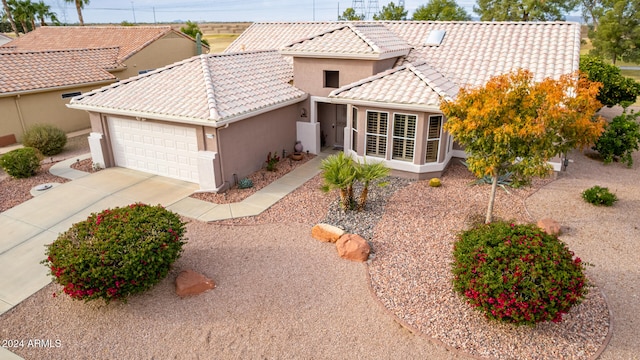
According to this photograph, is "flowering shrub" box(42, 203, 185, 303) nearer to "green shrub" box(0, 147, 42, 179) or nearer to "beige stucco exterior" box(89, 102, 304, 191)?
"beige stucco exterior" box(89, 102, 304, 191)

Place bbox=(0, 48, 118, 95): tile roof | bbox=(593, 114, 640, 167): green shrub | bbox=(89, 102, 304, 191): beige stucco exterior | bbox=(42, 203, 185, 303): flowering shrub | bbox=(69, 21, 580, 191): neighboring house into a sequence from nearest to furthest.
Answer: bbox=(42, 203, 185, 303): flowering shrub → bbox=(89, 102, 304, 191): beige stucco exterior → bbox=(69, 21, 580, 191): neighboring house → bbox=(593, 114, 640, 167): green shrub → bbox=(0, 48, 118, 95): tile roof

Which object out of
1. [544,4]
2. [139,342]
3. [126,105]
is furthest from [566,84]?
[544,4]

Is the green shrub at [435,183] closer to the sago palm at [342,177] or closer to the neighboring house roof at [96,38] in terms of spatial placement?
the sago palm at [342,177]

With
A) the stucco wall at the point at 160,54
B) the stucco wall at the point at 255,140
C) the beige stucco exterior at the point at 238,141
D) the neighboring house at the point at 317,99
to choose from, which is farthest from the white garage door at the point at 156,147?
the stucco wall at the point at 160,54

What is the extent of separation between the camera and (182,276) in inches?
340

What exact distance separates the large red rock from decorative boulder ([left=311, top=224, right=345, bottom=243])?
2.99 metres

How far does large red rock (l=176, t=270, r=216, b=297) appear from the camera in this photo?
27.5ft

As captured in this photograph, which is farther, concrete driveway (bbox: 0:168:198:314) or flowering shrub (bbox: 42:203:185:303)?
concrete driveway (bbox: 0:168:198:314)

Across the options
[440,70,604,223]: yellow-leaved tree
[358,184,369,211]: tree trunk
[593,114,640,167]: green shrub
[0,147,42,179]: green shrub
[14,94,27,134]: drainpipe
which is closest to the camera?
[440,70,604,223]: yellow-leaved tree

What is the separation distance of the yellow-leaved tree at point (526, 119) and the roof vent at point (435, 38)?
961 centimetres

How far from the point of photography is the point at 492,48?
17.5m

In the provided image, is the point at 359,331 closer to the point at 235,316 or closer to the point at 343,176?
the point at 235,316

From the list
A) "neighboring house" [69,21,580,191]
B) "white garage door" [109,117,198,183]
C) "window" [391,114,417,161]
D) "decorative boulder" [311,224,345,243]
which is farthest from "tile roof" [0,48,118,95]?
"window" [391,114,417,161]

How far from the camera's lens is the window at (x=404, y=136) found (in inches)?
559
